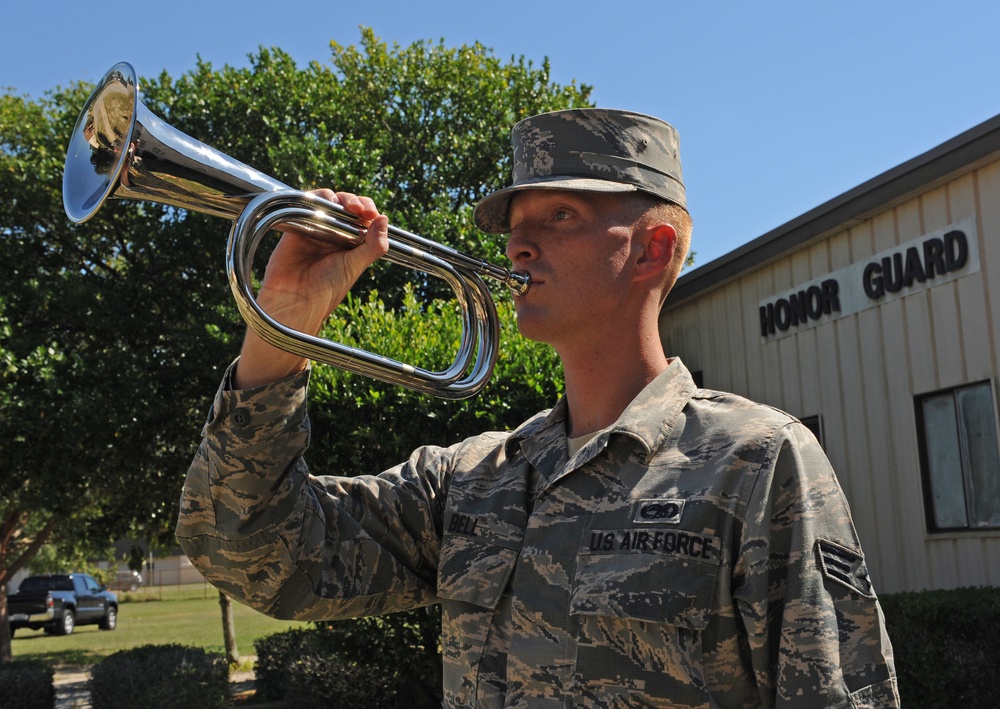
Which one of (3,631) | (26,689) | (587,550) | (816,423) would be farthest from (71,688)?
(587,550)

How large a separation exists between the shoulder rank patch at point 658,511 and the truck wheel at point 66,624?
1155 inches

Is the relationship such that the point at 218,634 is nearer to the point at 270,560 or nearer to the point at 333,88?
the point at 333,88

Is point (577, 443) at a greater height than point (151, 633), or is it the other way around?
point (577, 443)

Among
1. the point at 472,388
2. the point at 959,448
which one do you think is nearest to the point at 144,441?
the point at 959,448

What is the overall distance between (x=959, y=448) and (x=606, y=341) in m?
6.28

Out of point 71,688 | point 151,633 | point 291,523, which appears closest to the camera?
point 291,523

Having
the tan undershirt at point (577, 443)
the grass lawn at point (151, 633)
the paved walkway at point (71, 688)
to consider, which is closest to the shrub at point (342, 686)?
the paved walkway at point (71, 688)

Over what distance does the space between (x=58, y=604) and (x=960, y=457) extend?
25976 mm

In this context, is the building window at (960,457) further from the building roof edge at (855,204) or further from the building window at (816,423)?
the building roof edge at (855,204)

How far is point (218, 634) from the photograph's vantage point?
24.0 metres

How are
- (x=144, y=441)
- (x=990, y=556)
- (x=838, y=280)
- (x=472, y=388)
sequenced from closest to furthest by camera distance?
(x=472, y=388) < (x=990, y=556) < (x=838, y=280) < (x=144, y=441)

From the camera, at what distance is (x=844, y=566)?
75.5 inches

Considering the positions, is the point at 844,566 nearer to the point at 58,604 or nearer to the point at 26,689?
the point at 26,689

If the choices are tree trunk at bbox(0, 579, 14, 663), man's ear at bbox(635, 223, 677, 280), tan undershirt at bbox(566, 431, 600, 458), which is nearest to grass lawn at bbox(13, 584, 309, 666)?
tree trunk at bbox(0, 579, 14, 663)
